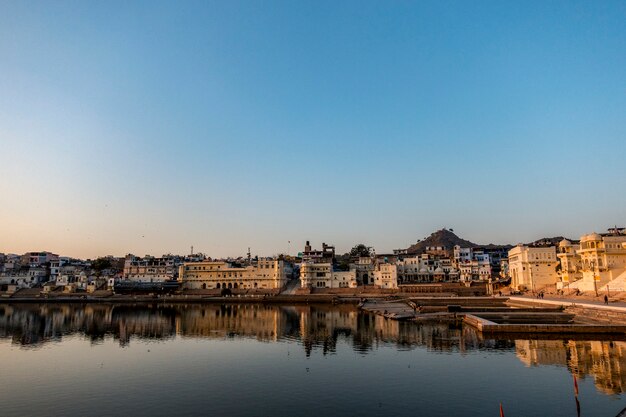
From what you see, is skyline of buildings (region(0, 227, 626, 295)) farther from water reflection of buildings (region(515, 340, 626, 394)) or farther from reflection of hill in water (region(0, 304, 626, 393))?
water reflection of buildings (region(515, 340, 626, 394))

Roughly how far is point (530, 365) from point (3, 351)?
36.1 metres

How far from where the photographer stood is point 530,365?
25656 mm

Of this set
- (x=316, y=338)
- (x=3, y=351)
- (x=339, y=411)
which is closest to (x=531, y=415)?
(x=339, y=411)

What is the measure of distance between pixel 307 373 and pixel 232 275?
72803 mm

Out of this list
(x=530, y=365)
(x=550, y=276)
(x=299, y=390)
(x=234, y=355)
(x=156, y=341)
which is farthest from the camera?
(x=550, y=276)

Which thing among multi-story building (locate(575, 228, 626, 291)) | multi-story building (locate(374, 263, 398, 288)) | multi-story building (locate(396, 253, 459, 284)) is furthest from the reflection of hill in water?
multi-story building (locate(396, 253, 459, 284))

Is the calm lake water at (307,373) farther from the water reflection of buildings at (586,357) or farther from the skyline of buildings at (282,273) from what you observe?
the skyline of buildings at (282,273)

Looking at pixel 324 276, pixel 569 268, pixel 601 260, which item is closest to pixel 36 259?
pixel 324 276

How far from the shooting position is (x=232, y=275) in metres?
95.5

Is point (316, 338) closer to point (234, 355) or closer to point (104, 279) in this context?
point (234, 355)

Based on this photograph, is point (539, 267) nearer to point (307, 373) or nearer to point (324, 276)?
point (324, 276)

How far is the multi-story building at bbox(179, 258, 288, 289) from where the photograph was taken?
9381 centimetres

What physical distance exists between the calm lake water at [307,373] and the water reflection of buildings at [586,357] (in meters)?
0.06

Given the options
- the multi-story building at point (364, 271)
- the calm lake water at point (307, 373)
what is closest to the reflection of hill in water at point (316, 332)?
the calm lake water at point (307, 373)
